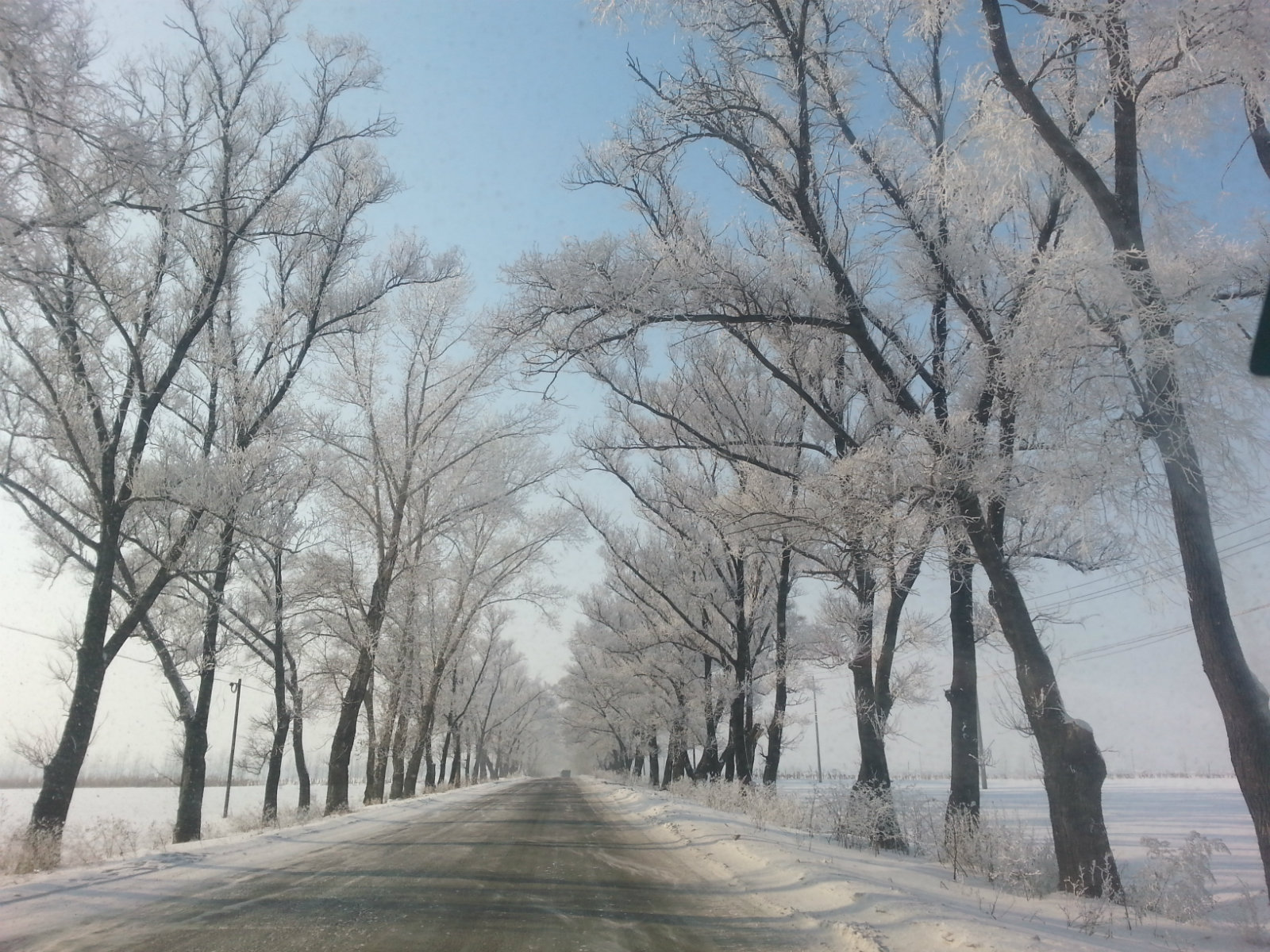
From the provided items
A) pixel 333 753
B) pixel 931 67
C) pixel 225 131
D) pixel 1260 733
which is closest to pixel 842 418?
pixel 931 67

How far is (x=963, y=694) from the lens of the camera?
455 inches

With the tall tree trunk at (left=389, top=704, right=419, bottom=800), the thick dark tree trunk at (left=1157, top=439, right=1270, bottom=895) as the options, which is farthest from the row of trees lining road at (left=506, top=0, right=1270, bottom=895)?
the tall tree trunk at (left=389, top=704, right=419, bottom=800)

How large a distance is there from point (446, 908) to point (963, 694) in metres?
8.34

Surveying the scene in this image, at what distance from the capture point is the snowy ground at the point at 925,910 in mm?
5266

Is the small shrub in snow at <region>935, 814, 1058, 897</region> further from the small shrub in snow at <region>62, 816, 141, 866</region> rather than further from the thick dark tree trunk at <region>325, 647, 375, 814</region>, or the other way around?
the thick dark tree trunk at <region>325, 647, 375, 814</region>

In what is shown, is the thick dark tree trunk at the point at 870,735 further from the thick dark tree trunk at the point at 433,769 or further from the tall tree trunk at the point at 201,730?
the thick dark tree trunk at the point at 433,769

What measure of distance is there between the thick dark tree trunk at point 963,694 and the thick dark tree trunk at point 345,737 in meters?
14.4

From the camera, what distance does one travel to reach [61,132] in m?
6.61

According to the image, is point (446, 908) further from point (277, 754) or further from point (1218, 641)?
point (277, 754)

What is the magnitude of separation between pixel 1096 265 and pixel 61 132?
886 cm

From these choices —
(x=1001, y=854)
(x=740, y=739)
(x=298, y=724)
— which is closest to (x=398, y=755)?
(x=298, y=724)

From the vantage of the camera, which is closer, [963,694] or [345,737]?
[963,694]

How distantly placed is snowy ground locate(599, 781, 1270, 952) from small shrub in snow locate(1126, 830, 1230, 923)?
0.13 metres

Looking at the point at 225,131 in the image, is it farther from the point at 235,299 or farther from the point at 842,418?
the point at 842,418
